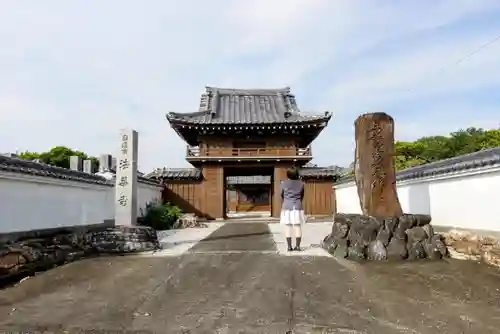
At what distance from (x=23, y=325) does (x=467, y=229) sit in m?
6.47

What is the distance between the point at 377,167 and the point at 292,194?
5.34 ft

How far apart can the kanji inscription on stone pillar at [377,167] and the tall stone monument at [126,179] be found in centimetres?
A: 502

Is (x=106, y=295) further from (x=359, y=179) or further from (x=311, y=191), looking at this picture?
(x=311, y=191)

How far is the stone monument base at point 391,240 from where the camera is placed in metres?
6.79

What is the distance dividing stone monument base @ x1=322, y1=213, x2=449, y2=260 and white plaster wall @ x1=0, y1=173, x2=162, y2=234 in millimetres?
5256

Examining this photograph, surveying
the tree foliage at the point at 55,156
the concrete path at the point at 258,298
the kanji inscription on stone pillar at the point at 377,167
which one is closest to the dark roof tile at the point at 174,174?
the concrete path at the point at 258,298

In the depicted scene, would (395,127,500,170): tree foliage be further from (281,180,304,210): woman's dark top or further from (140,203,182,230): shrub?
(281,180,304,210): woman's dark top

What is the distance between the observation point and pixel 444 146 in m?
40.7

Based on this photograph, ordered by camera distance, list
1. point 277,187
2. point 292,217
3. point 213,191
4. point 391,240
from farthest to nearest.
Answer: point 277,187 < point 213,191 < point 292,217 < point 391,240

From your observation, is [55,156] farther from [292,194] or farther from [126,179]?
[292,194]

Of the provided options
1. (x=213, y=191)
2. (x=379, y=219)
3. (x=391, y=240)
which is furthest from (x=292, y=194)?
(x=213, y=191)

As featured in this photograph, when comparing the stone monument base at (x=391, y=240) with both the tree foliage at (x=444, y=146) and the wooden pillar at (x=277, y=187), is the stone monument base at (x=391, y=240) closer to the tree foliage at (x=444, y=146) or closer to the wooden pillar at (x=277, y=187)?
the wooden pillar at (x=277, y=187)

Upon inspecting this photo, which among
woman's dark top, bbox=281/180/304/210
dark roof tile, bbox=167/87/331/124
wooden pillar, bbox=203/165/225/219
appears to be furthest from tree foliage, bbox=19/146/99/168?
woman's dark top, bbox=281/180/304/210

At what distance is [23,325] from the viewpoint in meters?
3.45
